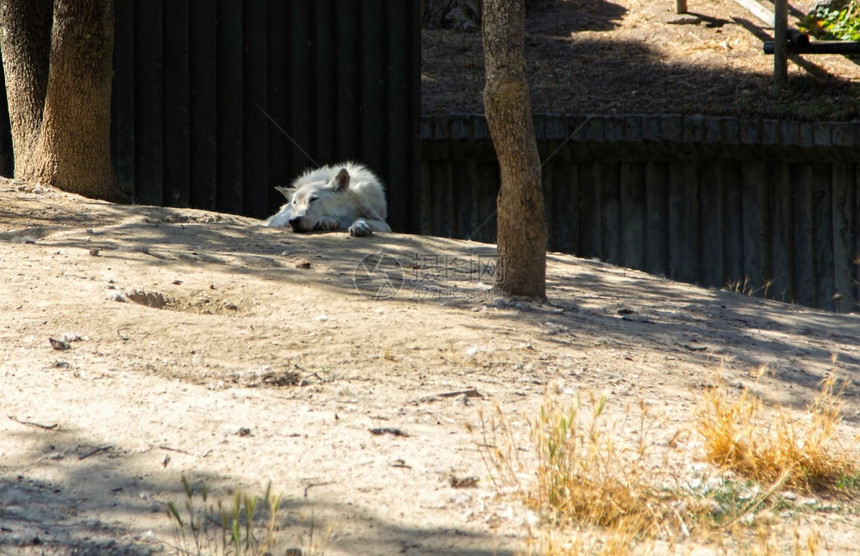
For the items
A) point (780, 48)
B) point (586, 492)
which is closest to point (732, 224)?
point (780, 48)

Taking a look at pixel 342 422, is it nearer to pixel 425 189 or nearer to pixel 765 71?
Result: pixel 425 189

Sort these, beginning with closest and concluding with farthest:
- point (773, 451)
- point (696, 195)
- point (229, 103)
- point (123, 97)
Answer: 1. point (773, 451)
2. point (123, 97)
3. point (229, 103)
4. point (696, 195)

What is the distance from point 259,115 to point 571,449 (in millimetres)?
7282

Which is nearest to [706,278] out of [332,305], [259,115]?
[259,115]

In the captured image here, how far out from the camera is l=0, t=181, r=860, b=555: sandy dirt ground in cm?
300

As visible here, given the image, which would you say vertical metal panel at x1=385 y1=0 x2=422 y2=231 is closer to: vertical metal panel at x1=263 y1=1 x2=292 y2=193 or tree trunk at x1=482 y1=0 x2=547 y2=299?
vertical metal panel at x1=263 y1=1 x2=292 y2=193

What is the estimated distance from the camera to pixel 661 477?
3396 mm

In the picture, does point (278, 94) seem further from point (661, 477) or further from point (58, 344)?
point (661, 477)

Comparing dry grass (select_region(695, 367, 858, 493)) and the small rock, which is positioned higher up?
the small rock

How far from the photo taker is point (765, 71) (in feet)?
39.4

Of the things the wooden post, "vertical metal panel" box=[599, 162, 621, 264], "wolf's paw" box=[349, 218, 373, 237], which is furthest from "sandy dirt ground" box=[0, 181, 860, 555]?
the wooden post

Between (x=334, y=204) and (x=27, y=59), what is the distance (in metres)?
2.93

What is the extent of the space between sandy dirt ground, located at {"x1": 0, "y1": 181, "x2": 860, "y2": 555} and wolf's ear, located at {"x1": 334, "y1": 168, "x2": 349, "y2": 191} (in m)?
1.13

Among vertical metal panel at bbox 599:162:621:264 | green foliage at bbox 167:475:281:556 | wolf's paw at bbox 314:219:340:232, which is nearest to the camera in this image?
green foliage at bbox 167:475:281:556
